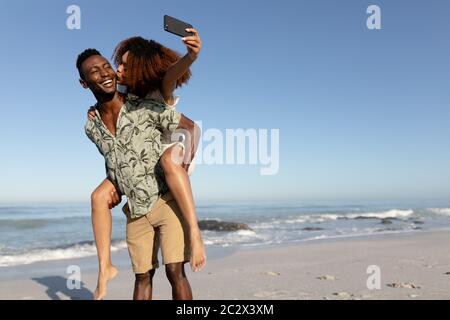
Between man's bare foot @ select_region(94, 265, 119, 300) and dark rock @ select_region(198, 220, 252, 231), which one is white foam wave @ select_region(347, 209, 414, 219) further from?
man's bare foot @ select_region(94, 265, 119, 300)

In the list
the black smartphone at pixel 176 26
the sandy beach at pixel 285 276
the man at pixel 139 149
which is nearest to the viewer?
the black smartphone at pixel 176 26

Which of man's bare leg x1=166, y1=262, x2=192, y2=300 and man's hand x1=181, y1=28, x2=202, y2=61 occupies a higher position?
man's hand x1=181, y1=28, x2=202, y2=61

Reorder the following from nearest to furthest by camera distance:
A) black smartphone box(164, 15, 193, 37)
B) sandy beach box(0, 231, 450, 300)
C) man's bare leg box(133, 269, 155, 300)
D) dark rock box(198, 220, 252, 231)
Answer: black smartphone box(164, 15, 193, 37) → man's bare leg box(133, 269, 155, 300) → sandy beach box(0, 231, 450, 300) → dark rock box(198, 220, 252, 231)

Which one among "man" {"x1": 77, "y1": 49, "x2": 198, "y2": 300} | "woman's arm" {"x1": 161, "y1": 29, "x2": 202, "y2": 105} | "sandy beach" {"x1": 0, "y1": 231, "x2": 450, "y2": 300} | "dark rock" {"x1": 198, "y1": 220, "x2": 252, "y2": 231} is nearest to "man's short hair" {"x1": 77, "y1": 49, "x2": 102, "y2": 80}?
"man" {"x1": 77, "y1": 49, "x2": 198, "y2": 300}

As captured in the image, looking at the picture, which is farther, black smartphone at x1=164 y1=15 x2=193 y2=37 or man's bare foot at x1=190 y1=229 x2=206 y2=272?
man's bare foot at x1=190 y1=229 x2=206 y2=272

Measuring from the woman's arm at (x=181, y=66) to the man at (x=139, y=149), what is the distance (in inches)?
3.7

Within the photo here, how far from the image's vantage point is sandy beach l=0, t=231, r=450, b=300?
519 cm

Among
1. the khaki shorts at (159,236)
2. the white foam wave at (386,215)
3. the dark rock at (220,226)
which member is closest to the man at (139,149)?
the khaki shorts at (159,236)

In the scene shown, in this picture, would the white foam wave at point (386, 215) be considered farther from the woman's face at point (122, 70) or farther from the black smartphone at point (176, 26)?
the black smartphone at point (176, 26)

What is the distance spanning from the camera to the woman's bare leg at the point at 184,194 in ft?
9.20

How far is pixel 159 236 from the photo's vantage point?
3.09 m

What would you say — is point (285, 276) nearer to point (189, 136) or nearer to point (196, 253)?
point (196, 253)

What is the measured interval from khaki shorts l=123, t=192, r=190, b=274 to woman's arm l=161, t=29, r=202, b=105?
2.25 ft

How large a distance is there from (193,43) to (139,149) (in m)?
0.81
